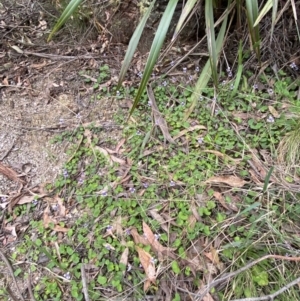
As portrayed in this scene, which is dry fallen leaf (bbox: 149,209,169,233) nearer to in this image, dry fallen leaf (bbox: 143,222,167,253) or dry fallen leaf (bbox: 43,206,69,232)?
dry fallen leaf (bbox: 143,222,167,253)

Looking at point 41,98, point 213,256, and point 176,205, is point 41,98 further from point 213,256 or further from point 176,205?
point 213,256

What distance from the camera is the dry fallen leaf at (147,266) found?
1.31 m

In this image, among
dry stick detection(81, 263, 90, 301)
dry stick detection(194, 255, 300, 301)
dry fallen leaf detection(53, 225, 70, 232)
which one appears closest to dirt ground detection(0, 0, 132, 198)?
dry fallen leaf detection(53, 225, 70, 232)

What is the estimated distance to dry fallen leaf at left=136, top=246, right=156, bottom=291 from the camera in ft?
4.29

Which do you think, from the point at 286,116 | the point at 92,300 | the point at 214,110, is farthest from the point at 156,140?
the point at 92,300

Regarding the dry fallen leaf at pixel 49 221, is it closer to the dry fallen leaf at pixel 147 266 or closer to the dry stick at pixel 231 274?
the dry fallen leaf at pixel 147 266

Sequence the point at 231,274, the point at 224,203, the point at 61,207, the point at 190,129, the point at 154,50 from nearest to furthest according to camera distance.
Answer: the point at 231,274 → the point at 154,50 → the point at 224,203 → the point at 61,207 → the point at 190,129

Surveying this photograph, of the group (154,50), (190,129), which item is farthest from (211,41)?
(190,129)

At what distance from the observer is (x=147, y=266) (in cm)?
133

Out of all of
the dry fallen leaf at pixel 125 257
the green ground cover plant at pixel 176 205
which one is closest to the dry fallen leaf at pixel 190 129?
the green ground cover plant at pixel 176 205

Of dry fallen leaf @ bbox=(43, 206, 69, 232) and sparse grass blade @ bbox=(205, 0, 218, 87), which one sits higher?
sparse grass blade @ bbox=(205, 0, 218, 87)

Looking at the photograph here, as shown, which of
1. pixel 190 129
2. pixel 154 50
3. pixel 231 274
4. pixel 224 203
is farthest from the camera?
pixel 190 129

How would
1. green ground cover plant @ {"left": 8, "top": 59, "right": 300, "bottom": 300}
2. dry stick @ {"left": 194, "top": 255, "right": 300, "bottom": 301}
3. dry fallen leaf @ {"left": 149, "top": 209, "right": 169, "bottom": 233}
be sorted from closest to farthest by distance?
dry stick @ {"left": 194, "top": 255, "right": 300, "bottom": 301} < green ground cover plant @ {"left": 8, "top": 59, "right": 300, "bottom": 300} < dry fallen leaf @ {"left": 149, "top": 209, "right": 169, "bottom": 233}

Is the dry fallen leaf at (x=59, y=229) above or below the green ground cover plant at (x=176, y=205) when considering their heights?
below
